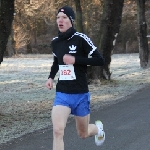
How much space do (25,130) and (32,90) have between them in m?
6.82

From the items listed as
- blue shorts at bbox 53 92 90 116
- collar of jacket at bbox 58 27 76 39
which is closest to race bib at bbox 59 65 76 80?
blue shorts at bbox 53 92 90 116

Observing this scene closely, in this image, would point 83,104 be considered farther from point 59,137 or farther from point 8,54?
point 8,54

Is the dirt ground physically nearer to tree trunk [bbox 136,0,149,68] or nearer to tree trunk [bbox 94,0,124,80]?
tree trunk [bbox 94,0,124,80]

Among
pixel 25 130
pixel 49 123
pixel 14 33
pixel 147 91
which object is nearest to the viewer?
pixel 25 130

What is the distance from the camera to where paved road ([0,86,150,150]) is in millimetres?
6457

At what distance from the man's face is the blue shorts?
0.86m

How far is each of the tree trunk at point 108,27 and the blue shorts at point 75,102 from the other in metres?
10.8

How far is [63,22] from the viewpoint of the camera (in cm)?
525

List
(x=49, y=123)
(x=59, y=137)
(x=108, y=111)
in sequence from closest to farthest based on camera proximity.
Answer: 1. (x=59, y=137)
2. (x=49, y=123)
3. (x=108, y=111)

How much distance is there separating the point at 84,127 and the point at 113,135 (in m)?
1.86

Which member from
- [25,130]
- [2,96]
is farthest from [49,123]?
[2,96]

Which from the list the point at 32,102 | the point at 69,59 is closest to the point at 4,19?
the point at 32,102

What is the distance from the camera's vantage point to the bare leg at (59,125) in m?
4.94

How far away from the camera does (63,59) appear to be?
5.12 meters
